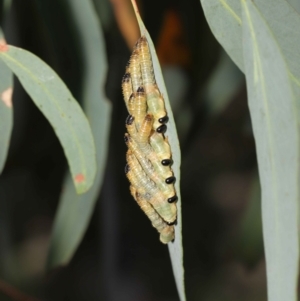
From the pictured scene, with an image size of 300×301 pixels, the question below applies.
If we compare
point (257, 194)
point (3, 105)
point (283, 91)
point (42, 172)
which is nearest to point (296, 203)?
point (283, 91)

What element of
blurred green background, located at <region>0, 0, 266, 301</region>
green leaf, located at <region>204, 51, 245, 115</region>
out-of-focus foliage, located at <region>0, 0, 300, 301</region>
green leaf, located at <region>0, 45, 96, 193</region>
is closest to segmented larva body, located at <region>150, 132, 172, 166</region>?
green leaf, located at <region>0, 45, 96, 193</region>

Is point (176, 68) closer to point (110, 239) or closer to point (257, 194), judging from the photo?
point (257, 194)

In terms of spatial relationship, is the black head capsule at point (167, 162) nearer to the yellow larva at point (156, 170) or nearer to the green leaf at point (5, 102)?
the yellow larva at point (156, 170)

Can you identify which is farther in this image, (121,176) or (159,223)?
(121,176)

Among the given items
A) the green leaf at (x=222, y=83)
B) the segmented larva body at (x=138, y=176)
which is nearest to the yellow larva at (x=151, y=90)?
the segmented larva body at (x=138, y=176)

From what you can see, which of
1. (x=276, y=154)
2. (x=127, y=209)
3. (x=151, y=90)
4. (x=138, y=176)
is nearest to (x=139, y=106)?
(x=151, y=90)

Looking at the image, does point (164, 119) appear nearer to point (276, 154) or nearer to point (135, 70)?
point (135, 70)
